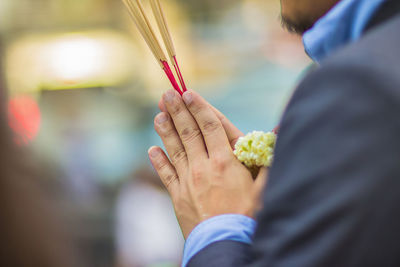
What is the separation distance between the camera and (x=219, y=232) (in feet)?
2.23

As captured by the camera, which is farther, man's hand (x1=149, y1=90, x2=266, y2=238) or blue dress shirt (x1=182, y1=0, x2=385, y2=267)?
man's hand (x1=149, y1=90, x2=266, y2=238)

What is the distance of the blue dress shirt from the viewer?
629 mm

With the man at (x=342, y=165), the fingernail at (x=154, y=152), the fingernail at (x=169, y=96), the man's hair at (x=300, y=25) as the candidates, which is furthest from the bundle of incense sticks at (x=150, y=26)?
the man at (x=342, y=165)

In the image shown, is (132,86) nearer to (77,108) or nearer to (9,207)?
(77,108)

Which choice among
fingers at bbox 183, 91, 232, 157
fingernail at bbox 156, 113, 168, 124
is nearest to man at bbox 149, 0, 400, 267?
fingers at bbox 183, 91, 232, 157

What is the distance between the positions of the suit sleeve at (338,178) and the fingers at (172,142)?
14.5 inches

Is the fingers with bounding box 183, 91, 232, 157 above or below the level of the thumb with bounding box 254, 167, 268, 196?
above

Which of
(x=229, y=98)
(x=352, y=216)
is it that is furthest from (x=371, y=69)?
(x=229, y=98)

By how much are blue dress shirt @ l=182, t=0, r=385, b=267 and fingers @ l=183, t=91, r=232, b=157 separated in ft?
0.52

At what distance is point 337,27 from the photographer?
654mm

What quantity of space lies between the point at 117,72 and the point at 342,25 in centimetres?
408

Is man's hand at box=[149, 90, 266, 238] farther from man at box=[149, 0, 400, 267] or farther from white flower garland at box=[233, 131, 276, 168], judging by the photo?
man at box=[149, 0, 400, 267]

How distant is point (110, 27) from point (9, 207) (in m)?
3.70

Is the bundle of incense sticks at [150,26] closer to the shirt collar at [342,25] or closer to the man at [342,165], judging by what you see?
the shirt collar at [342,25]
